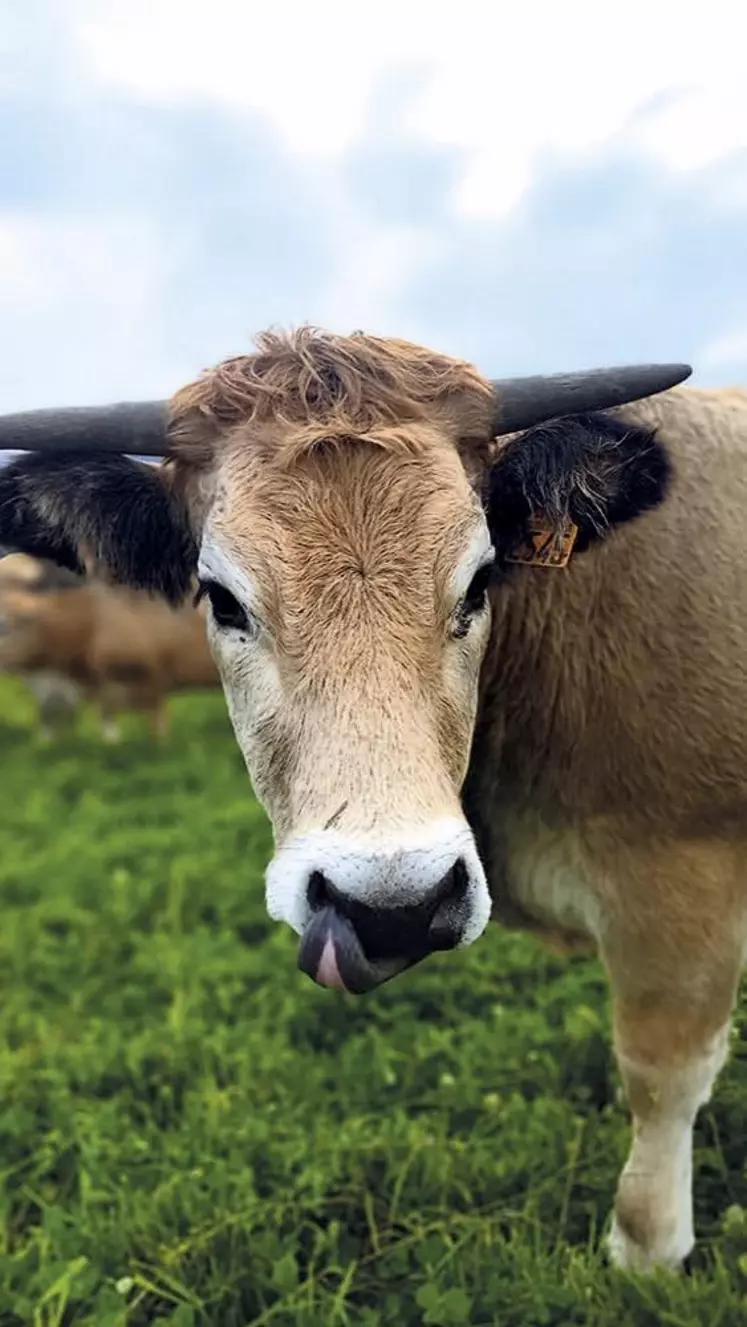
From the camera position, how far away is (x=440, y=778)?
2176mm

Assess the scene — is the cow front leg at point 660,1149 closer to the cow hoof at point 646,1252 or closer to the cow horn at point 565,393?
the cow hoof at point 646,1252

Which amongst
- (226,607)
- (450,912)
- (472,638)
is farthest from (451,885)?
(226,607)

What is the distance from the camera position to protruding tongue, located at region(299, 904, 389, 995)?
2.03 metres

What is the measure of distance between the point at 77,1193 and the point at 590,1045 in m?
1.71

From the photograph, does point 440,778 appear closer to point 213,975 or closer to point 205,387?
point 205,387

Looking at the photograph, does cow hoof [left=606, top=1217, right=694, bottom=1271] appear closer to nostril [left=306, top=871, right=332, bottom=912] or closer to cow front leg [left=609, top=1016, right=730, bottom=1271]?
cow front leg [left=609, top=1016, right=730, bottom=1271]

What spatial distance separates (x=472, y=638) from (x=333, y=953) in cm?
75

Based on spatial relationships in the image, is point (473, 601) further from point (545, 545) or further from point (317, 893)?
point (317, 893)

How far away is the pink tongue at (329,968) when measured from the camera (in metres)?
2.03

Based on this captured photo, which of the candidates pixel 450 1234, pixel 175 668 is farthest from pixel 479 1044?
pixel 175 668

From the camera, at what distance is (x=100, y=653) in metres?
11.9

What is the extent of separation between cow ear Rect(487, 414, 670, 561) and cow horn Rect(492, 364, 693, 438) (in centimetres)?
3

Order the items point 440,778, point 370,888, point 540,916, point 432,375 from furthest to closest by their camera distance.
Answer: point 540,916, point 432,375, point 440,778, point 370,888

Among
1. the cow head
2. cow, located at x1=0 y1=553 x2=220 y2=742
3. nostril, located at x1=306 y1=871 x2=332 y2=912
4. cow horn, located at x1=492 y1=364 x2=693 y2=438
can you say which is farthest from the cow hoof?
cow, located at x1=0 y1=553 x2=220 y2=742
